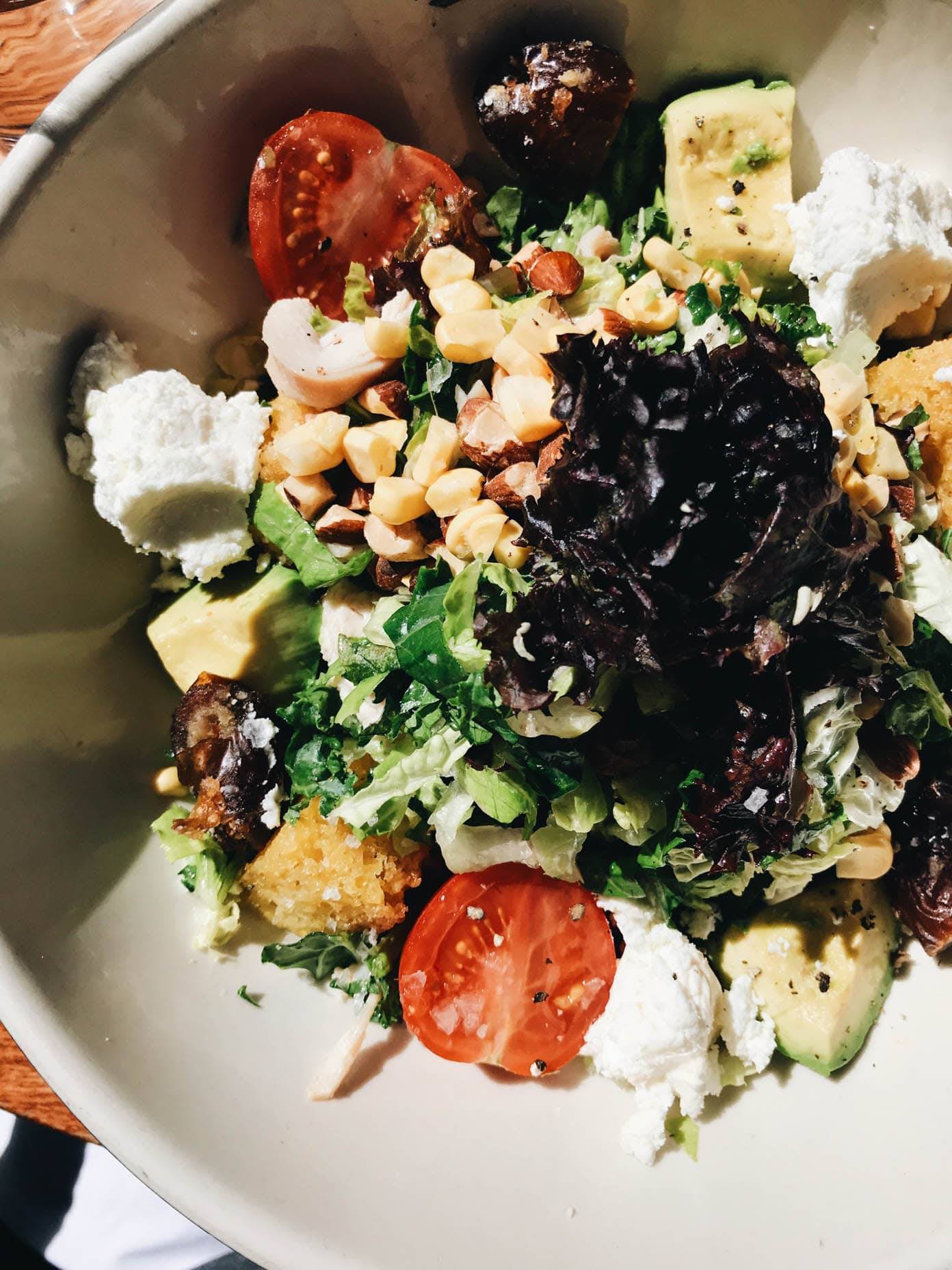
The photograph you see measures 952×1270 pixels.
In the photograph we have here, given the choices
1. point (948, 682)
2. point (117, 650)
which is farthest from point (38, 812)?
point (948, 682)

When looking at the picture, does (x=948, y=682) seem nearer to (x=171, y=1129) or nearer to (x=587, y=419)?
(x=587, y=419)

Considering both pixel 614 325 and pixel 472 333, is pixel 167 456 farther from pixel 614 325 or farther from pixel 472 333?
pixel 614 325

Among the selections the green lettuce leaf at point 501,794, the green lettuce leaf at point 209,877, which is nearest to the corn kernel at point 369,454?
the green lettuce leaf at point 501,794

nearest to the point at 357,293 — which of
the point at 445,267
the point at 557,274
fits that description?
the point at 445,267

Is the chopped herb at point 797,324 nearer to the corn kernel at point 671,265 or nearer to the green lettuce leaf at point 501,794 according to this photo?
the corn kernel at point 671,265

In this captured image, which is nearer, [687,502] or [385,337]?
[687,502]

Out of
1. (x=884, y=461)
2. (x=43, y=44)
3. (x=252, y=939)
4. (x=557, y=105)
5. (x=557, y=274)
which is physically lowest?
(x=252, y=939)

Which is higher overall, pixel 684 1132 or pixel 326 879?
pixel 326 879

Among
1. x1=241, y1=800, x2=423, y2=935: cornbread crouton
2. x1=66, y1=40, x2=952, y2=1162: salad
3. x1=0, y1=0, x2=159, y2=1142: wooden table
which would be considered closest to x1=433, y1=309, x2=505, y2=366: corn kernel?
x1=66, y1=40, x2=952, y2=1162: salad
